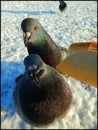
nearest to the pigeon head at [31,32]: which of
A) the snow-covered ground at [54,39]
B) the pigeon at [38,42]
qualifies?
the pigeon at [38,42]

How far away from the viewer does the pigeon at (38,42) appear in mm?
5004

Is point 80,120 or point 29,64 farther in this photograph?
point 80,120

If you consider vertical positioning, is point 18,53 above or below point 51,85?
below

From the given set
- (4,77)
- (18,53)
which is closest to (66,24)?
(18,53)

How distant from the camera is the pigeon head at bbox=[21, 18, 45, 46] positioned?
4.97m

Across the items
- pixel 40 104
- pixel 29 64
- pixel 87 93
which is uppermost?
pixel 29 64

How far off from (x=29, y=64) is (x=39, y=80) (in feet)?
1.09

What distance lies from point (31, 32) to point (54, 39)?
4.03 metres

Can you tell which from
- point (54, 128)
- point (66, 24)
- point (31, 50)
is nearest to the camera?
point (54, 128)

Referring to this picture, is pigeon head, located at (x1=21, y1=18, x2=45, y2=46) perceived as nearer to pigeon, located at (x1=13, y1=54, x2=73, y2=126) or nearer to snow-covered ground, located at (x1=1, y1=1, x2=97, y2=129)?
pigeon, located at (x1=13, y1=54, x2=73, y2=126)

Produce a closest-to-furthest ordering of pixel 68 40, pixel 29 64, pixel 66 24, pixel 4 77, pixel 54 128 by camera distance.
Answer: pixel 29 64, pixel 54 128, pixel 4 77, pixel 68 40, pixel 66 24

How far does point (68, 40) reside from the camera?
8.89 meters

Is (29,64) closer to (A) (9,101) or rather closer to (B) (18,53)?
(A) (9,101)

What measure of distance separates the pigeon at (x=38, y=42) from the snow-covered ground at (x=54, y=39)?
904 millimetres
